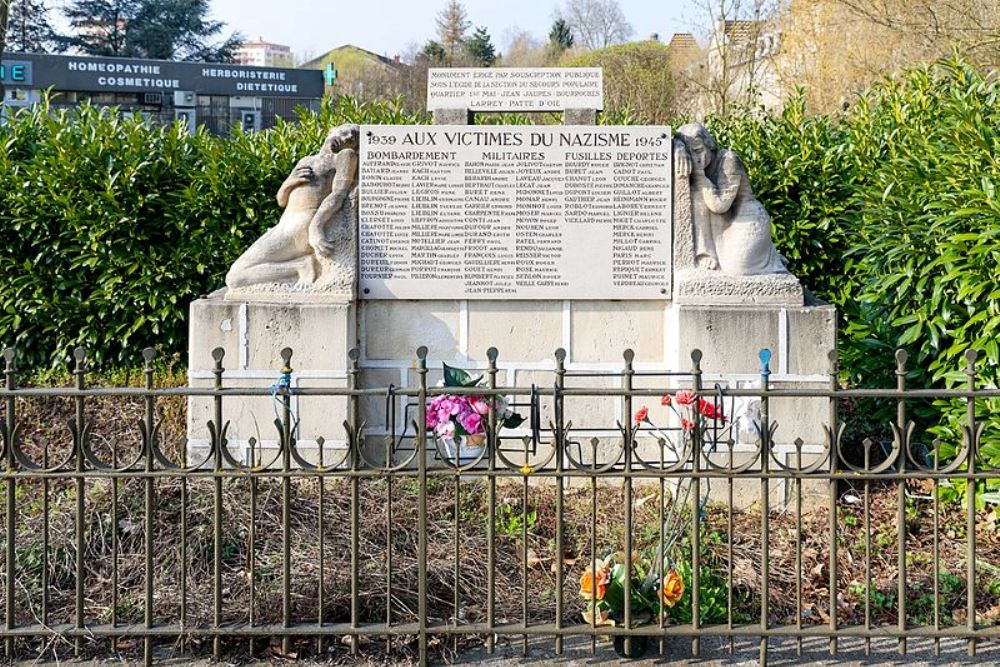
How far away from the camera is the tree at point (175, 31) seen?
37.1 meters

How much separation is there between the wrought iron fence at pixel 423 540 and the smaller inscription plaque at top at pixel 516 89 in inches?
74.7

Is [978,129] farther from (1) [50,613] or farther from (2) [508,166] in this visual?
(1) [50,613]

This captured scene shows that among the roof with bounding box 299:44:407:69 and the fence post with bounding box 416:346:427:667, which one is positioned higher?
the roof with bounding box 299:44:407:69

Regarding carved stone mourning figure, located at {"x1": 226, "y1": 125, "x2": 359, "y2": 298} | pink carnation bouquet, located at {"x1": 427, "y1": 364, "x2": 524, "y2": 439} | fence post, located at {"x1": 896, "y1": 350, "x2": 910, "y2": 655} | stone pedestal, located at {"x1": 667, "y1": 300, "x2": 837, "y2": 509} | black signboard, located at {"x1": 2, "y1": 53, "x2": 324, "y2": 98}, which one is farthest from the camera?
black signboard, located at {"x1": 2, "y1": 53, "x2": 324, "y2": 98}

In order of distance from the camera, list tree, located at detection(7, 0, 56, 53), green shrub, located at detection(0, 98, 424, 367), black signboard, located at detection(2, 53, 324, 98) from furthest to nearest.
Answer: tree, located at detection(7, 0, 56, 53)
black signboard, located at detection(2, 53, 324, 98)
green shrub, located at detection(0, 98, 424, 367)

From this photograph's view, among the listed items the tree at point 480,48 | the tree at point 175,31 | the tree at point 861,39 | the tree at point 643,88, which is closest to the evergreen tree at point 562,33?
the tree at point 480,48

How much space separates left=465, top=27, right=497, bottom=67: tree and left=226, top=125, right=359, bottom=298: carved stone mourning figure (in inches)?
1807

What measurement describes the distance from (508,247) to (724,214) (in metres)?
1.27

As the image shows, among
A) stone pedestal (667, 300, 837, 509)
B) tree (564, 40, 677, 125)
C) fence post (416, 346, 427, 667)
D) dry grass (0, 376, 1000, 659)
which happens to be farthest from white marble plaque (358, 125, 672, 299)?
tree (564, 40, 677, 125)

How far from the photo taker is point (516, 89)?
597 centimetres

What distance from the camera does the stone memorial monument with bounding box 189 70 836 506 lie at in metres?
5.80

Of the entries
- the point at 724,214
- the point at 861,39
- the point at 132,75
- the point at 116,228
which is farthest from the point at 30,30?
the point at 724,214

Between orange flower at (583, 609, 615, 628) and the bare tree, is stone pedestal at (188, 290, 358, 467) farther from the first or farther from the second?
the bare tree

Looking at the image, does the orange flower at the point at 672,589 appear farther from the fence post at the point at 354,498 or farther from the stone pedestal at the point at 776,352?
the stone pedestal at the point at 776,352
